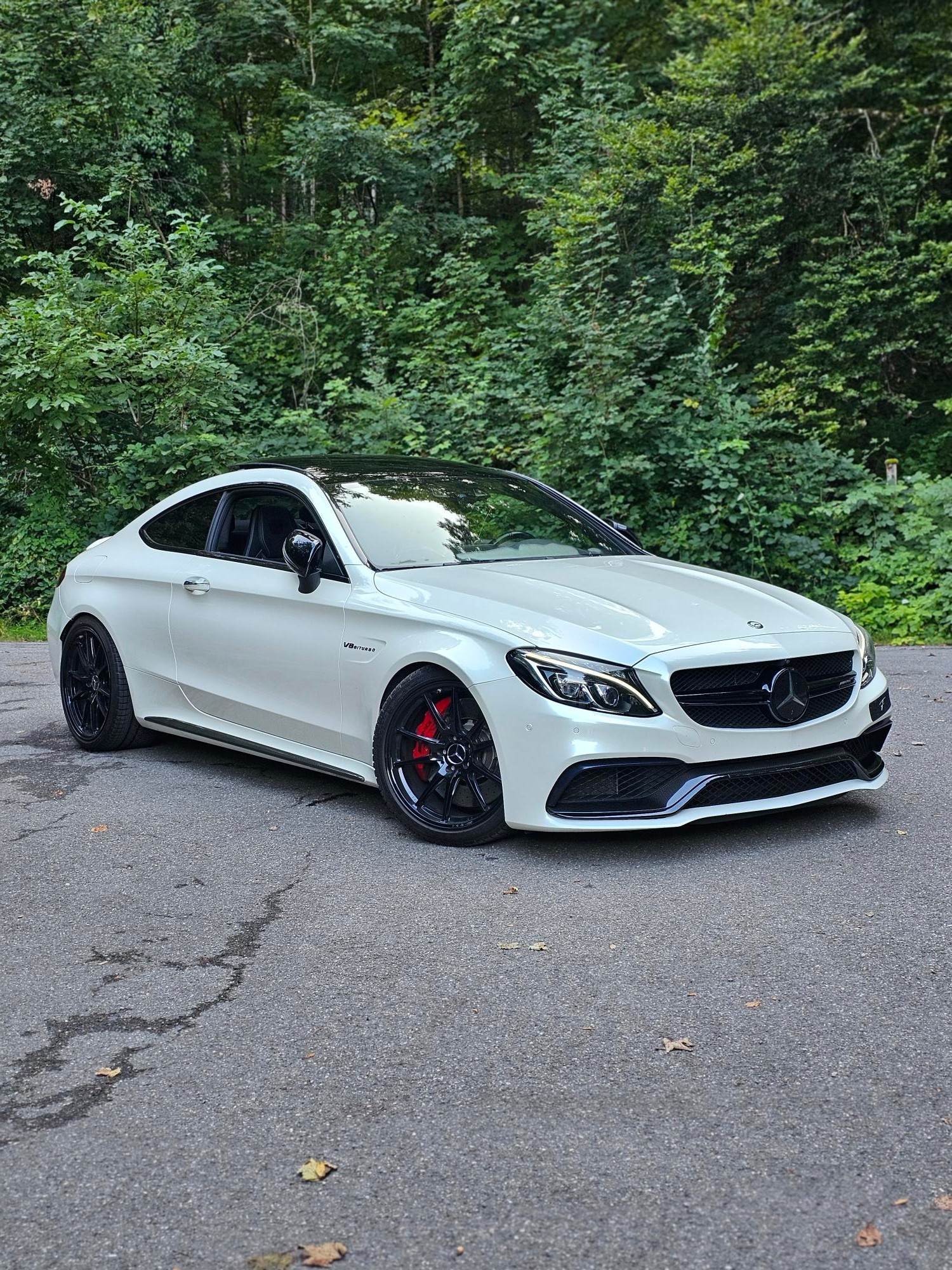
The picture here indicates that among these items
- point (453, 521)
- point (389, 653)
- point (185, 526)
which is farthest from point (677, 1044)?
point (185, 526)

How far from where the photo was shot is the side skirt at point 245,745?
560 centimetres

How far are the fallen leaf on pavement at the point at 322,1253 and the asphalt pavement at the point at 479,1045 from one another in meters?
0.02

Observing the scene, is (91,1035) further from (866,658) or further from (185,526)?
(185,526)

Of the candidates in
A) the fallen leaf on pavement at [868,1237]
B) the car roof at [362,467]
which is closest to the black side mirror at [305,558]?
the car roof at [362,467]

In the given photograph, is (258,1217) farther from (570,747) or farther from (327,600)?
(327,600)

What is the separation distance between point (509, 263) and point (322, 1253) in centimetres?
1955

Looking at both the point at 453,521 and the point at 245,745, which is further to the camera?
the point at 245,745

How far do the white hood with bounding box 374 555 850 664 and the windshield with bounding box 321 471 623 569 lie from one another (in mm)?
154

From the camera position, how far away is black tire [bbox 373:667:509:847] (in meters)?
4.97

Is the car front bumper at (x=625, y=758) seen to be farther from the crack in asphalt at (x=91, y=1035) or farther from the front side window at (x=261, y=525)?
the front side window at (x=261, y=525)

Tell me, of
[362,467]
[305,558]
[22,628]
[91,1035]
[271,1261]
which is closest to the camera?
[271,1261]

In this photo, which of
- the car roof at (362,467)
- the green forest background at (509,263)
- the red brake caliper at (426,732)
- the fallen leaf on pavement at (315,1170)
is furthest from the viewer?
the green forest background at (509,263)

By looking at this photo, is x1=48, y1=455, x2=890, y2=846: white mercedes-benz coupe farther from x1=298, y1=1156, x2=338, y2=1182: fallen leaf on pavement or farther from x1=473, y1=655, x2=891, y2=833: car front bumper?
x1=298, y1=1156, x2=338, y2=1182: fallen leaf on pavement

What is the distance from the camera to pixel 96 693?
23.5ft
